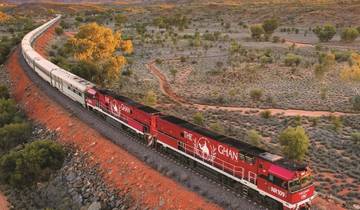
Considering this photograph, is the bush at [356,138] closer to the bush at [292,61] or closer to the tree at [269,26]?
the bush at [292,61]

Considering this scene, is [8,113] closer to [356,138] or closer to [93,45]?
[93,45]

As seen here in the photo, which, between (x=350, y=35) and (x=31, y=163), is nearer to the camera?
(x=31, y=163)

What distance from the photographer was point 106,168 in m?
30.5

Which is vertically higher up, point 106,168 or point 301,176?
point 301,176

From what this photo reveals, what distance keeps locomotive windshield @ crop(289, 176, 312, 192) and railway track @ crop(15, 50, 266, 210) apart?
2453mm

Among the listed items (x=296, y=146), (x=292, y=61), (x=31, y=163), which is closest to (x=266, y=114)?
(x=296, y=146)

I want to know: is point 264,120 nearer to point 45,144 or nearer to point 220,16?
point 45,144

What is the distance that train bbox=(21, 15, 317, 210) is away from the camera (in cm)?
2216

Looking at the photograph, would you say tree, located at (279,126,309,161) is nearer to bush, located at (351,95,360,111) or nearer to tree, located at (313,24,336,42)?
bush, located at (351,95,360,111)

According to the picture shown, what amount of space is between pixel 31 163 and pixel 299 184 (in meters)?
20.2

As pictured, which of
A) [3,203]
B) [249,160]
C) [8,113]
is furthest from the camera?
[8,113]

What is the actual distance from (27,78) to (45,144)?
26046 mm

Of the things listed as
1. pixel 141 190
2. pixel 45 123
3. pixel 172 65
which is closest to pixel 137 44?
pixel 172 65

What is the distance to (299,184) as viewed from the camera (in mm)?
22031
